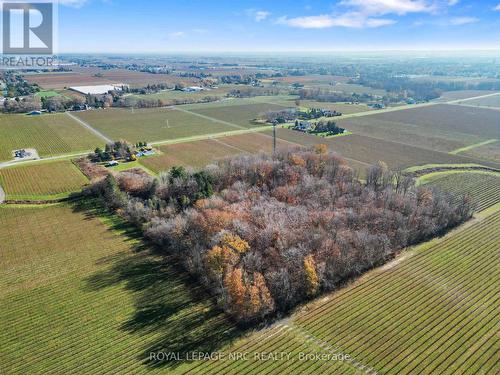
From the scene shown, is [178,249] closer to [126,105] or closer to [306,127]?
[306,127]

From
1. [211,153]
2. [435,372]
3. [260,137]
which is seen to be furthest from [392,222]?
[260,137]

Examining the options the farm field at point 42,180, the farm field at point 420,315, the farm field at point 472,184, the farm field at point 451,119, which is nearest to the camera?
the farm field at point 420,315

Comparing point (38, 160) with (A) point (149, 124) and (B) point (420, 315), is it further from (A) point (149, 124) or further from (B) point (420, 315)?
(B) point (420, 315)

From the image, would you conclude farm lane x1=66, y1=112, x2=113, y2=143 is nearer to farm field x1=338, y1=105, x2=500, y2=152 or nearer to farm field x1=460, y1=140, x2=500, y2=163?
farm field x1=338, y1=105, x2=500, y2=152

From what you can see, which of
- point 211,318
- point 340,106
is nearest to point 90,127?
point 211,318

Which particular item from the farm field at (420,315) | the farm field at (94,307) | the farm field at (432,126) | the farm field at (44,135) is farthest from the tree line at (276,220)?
the farm field at (432,126)

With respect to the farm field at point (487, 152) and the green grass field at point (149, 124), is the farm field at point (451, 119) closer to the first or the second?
the farm field at point (487, 152)
